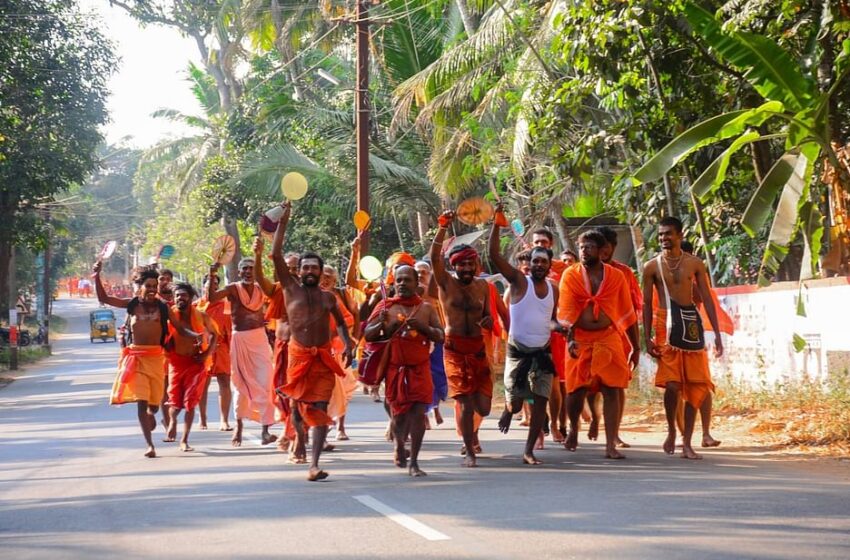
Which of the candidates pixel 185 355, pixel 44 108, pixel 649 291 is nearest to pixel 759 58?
pixel 649 291

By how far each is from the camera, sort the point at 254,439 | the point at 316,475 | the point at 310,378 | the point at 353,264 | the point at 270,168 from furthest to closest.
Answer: the point at 270,168 < the point at 254,439 < the point at 353,264 < the point at 310,378 < the point at 316,475

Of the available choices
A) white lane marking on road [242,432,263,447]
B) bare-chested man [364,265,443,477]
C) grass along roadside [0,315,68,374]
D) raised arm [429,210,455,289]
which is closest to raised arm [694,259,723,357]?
raised arm [429,210,455,289]

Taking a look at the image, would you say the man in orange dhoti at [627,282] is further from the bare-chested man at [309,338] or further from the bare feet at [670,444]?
the bare-chested man at [309,338]

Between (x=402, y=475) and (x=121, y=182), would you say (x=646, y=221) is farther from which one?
(x=121, y=182)

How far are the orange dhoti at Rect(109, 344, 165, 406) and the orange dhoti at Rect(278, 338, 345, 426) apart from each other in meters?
2.45

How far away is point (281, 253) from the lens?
10.0m

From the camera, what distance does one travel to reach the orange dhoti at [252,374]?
44.4 ft

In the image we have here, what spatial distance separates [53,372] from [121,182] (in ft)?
268

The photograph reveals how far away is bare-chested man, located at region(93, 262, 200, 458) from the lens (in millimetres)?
12234

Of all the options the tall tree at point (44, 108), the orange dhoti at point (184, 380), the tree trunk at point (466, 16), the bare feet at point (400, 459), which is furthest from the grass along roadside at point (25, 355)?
the bare feet at point (400, 459)

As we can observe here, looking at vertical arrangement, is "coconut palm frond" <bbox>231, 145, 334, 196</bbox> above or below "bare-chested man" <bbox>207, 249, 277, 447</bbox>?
above

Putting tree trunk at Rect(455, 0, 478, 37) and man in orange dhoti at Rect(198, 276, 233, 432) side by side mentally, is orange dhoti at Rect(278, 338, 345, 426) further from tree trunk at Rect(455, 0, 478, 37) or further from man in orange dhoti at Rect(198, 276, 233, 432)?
tree trunk at Rect(455, 0, 478, 37)

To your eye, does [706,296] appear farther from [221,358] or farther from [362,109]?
[362,109]

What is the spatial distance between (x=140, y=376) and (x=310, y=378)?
9.20 feet
